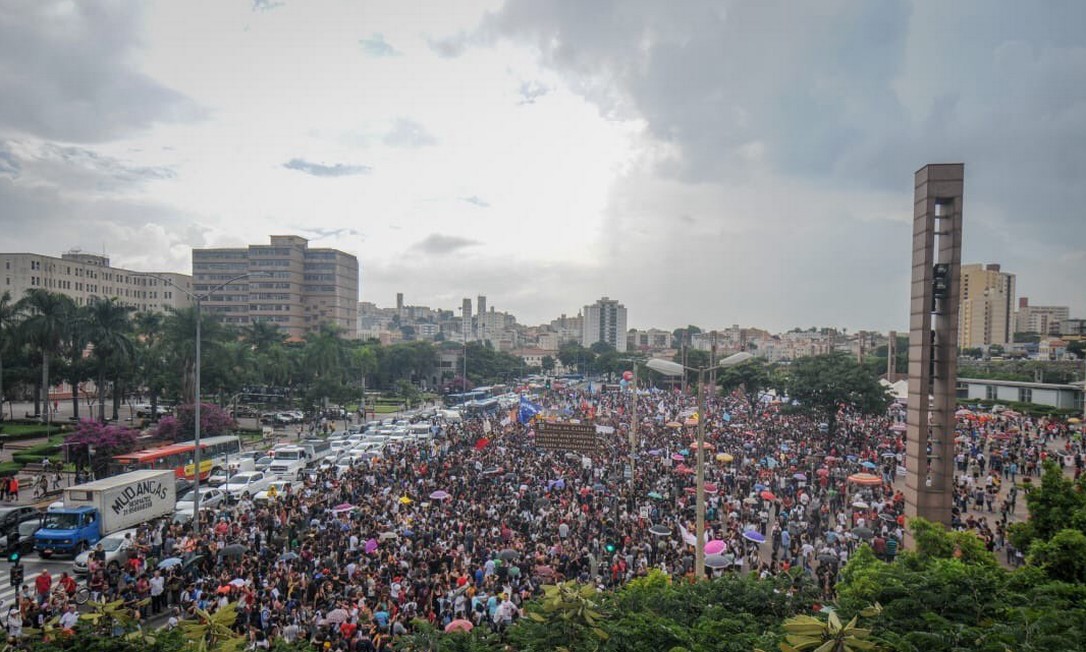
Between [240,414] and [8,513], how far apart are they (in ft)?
123

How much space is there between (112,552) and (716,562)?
17.7 meters

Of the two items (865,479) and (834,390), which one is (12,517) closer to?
(865,479)

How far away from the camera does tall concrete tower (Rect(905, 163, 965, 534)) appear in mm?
16719

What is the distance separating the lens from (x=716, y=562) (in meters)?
15.6

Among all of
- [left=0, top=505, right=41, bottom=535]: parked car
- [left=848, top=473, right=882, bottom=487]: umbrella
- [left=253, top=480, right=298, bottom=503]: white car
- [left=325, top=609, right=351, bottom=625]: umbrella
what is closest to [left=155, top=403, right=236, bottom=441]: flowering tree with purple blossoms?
[left=253, top=480, right=298, bottom=503]: white car

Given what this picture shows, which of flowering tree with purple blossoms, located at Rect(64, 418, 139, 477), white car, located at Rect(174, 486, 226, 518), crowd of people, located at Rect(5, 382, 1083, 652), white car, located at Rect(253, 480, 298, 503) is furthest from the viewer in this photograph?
flowering tree with purple blossoms, located at Rect(64, 418, 139, 477)

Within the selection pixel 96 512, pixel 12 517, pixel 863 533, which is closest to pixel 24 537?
pixel 12 517

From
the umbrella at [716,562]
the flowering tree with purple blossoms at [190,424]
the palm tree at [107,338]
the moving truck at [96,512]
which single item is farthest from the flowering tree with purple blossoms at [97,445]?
the umbrella at [716,562]

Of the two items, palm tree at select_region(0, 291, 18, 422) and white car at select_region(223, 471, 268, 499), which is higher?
palm tree at select_region(0, 291, 18, 422)

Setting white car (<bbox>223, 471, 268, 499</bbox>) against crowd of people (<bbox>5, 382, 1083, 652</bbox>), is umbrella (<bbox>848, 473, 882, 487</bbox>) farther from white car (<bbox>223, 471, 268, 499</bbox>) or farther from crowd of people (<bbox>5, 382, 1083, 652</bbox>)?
white car (<bbox>223, 471, 268, 499</bbox>)

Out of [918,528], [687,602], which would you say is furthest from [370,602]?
[918,528]

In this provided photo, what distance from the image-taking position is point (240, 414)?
5584 cm

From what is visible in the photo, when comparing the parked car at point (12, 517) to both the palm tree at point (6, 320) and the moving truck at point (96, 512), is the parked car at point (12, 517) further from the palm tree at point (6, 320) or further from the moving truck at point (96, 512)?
the palm tree at point (6, 320)

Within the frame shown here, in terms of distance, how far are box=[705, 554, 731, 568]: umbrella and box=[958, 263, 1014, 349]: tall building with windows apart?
178521mm
